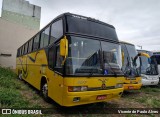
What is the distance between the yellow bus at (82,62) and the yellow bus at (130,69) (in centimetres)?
266

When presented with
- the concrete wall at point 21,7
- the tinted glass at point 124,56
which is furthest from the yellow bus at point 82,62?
the concrete wall at point 21,7

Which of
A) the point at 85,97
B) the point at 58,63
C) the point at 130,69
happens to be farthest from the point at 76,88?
the point at 130,69

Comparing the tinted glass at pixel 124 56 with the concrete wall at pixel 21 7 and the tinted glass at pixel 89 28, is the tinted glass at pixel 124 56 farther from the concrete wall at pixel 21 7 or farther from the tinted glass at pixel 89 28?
the concrete wall at pixel 21 7

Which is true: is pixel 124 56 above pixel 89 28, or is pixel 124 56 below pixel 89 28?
below

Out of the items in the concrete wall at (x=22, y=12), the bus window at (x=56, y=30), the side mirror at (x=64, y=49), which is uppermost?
the concrete wall at (x=22, y=12)

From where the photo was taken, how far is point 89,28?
20.1 feet

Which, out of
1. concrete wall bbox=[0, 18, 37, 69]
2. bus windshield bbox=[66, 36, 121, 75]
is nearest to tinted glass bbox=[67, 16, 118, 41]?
bus windshield bbox=[66, 36, 121, 75]

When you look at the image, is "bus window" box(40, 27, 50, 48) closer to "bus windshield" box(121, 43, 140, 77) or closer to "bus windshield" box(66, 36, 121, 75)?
"bus windshield" box(66, 36, 121, 75)

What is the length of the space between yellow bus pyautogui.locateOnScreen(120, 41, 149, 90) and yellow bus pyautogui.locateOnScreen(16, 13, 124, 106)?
2658mm

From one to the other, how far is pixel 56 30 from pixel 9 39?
743 inches

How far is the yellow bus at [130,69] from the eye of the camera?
29.1 feet

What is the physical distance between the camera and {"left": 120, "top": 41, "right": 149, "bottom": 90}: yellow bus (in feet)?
29.1

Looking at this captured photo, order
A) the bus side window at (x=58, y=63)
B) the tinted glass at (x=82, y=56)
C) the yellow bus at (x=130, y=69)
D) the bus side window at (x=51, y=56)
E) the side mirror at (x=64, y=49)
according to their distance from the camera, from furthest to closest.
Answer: the yellow bus at (x=130, y=69)
the bus side window at (x=51, y=56)
the bus side window at (x=58, y=63)
the tinted glass at (x=82, y=56)
the side mirror at (x=64, y=49)

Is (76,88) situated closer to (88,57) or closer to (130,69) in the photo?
(88,57)
